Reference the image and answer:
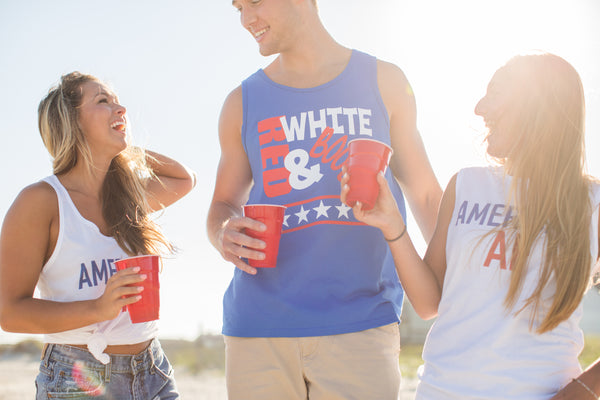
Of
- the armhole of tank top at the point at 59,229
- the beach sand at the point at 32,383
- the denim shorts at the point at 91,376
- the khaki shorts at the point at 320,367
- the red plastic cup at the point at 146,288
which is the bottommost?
the beach sand at the point at 32,383

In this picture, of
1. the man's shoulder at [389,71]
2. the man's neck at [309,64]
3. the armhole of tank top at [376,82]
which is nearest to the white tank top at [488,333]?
the armhole of tank top at [376,82]

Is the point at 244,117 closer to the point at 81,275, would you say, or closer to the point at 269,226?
the point at 269,226

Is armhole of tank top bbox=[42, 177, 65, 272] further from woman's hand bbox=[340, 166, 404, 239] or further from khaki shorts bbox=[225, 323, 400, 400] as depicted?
woman's hand bbox=[340, 166, 404, 239]

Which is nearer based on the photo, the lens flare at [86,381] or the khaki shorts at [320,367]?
the khaki shorts at [320,367]

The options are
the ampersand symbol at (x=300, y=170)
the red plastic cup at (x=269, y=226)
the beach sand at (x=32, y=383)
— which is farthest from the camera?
the beach sand at (x=32, y=383)

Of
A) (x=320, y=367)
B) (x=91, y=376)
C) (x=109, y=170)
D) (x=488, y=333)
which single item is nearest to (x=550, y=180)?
(x=488, y=333)

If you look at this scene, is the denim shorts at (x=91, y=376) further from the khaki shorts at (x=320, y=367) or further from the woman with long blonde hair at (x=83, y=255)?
the khaki shorts at (x=320, y=367)

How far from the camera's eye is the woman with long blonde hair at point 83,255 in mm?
2762

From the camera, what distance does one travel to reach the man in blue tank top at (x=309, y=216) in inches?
101

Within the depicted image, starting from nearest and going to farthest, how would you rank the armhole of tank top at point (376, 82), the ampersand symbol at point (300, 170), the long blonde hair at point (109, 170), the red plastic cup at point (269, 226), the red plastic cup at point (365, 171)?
the red plastic cup at point (365, 171), the red plastic cup at point (269, 226), the ampersand symbol at point (300, 170), the armhole of tank top at point (376, 82), the long blonde hair at point (109, 170)

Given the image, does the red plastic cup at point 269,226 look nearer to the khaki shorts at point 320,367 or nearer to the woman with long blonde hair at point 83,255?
the khaki shorts at point 320,367

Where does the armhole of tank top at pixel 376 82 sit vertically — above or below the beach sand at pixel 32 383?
above

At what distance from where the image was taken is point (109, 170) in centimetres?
354

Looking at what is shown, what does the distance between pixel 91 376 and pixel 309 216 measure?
1360 mm
